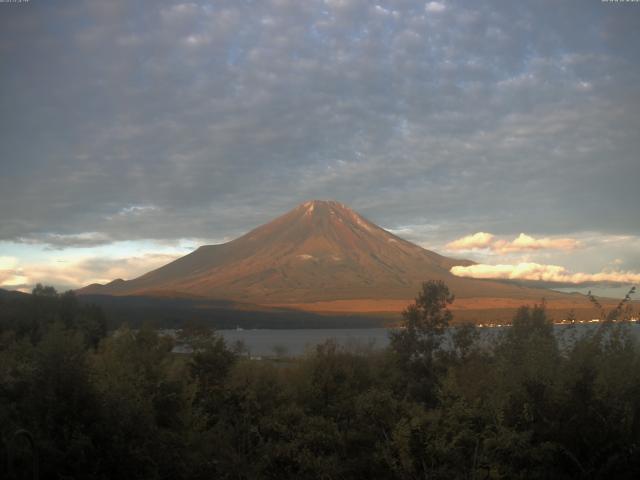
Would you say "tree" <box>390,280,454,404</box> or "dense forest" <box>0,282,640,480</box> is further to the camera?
"tree" <box>390,280,454,404</box>

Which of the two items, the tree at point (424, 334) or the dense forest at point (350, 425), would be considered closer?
the dense forest at point (350, 425)

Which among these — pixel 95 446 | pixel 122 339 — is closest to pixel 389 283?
pixel 122 339

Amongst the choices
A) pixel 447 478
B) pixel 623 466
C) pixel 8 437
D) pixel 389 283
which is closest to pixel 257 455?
pixel 447 478

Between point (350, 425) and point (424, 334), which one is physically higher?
point (424, 334)

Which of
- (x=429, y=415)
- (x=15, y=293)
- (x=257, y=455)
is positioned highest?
(x=15, y=293)

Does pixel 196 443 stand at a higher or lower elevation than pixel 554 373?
lower

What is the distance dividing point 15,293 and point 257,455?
47880mm

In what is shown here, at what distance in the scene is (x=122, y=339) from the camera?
22562 mm

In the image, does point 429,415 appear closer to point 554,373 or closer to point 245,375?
point 554,373

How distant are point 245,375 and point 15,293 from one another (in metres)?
41.1

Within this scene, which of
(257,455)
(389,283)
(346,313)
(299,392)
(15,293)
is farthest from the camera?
(389,283)

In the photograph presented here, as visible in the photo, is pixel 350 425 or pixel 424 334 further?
pixel 424 334

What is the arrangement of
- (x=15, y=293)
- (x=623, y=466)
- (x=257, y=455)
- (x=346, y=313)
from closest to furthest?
(x=623, y=466) → (x=257, y=455) → (x=15, y=293) → (x=346, y=313)

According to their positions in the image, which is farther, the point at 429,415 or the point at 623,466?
the point at 429,415
